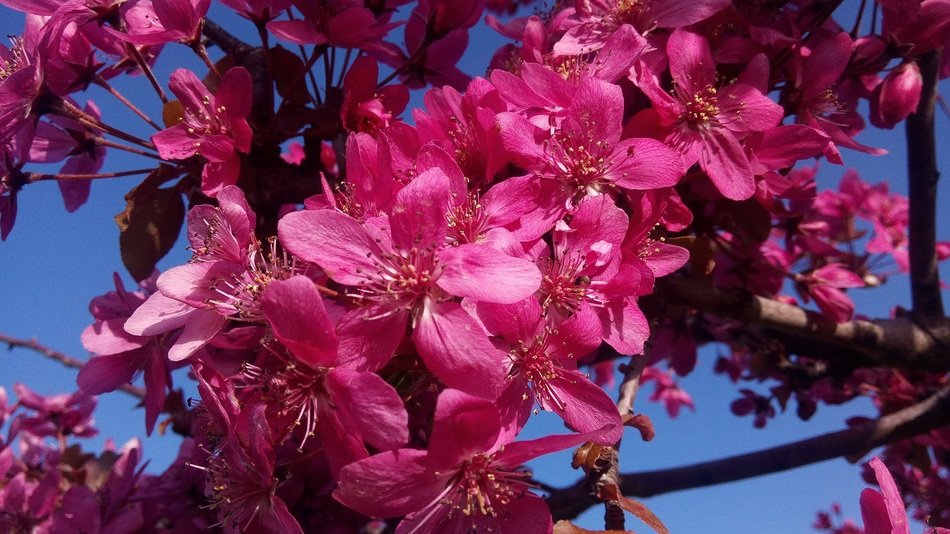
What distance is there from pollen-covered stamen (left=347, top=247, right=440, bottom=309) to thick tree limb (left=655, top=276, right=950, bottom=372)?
32.5 inches

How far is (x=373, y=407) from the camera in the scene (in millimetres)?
931

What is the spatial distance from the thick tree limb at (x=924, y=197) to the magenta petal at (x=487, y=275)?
155cm

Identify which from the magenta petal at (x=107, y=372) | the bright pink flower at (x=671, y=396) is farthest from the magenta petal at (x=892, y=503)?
the bright pink flower at (x=671, y=396)

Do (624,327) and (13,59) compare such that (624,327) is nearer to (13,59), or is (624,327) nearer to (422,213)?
(422,213)

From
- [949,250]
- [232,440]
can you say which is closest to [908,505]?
[949,250]

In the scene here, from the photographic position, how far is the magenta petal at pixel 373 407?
92 centimetres

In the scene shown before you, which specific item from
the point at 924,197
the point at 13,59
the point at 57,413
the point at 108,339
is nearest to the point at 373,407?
the point at 108,339

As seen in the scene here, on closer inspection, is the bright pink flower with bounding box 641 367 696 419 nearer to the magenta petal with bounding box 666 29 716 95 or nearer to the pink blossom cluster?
the pink blossom cluster

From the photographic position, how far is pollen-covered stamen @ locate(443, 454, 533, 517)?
1008 millimetres

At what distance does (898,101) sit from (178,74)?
1.78 meters

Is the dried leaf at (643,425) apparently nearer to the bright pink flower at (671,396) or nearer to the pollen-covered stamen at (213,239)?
the pollen-covered stamen at (213,239)

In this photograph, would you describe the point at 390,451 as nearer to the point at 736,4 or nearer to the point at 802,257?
the point at 736,4

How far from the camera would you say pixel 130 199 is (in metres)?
1.58

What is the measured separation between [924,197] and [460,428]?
6.24 ft
